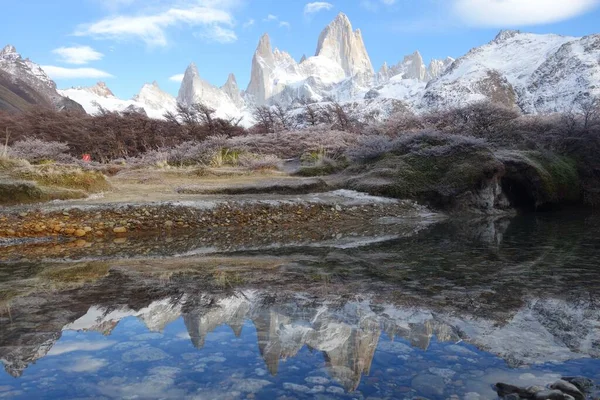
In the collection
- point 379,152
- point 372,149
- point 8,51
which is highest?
point 8,51

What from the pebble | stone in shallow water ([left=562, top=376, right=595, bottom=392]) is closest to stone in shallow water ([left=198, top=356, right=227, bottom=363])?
stone in shallow water ([left=562, top=376, right=595, bottom=392])

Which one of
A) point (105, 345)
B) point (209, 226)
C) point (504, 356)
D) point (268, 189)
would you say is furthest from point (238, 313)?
point (268, 189)

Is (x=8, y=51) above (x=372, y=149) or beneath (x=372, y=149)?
above

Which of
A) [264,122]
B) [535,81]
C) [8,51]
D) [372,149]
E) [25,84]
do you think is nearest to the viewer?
[372,149]

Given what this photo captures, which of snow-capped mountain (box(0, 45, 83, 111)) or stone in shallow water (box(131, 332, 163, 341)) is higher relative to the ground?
snow-capped mountain (box(0, 45, 83, 111))

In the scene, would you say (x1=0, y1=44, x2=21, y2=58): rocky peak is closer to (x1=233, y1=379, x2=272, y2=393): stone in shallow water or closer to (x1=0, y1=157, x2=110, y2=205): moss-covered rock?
(x1=0, y1=157, x2=110, y2=205): moss-covered rock

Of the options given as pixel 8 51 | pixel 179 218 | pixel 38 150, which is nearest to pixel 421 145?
pixel 179 218

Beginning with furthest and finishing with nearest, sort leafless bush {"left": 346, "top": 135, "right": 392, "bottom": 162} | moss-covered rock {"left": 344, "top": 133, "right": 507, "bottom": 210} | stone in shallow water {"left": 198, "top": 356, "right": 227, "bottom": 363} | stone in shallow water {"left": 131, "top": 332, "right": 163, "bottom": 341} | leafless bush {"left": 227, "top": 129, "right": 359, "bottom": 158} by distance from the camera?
leafless bush {"left": 227, "top": 129, "right": 359, "bottom": 158} < leafless bush {"left": 346, "top": 135, "right": 392, "bottom": 162} < moss-covered rock {"left": 344, "top": 133, "right": 507, "bottom": 210} < stone in shallow water {"left": 131, "top": 332, "right": 163, "bottom": 341} < stone in shallow water {"left": 198, "top": 356, "right": 227, "bottom": 363}

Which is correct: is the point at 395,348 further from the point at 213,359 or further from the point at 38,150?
the point at 38,150
